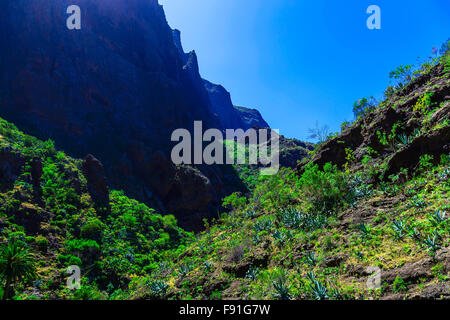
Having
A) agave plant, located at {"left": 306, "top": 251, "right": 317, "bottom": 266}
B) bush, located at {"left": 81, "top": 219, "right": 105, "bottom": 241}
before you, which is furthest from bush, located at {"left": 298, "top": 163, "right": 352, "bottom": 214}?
bush, located at {"left": 81, "top": 219, "right": 105, "bottom": 241}

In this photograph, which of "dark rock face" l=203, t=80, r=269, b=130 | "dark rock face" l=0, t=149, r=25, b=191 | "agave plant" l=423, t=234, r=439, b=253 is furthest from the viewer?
"dark rock face" l=203, t=80, r=269, b=130

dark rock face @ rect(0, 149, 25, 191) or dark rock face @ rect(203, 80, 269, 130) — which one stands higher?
dark rock face @ rect(203, 80, 269, 130)

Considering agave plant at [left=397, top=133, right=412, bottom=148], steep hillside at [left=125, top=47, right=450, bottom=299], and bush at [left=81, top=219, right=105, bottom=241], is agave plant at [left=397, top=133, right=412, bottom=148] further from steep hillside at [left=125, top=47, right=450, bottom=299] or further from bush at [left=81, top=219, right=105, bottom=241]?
bush at [left=81, top=219, right=105, bottom=241]

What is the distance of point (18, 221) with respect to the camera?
26.3 metres

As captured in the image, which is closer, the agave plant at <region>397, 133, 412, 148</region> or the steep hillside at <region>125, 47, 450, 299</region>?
the steep hillside at <region>125, 47, 450, 299</region>

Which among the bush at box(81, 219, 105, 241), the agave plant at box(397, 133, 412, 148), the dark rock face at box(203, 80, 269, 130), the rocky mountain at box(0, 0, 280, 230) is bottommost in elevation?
the bush at box(81, 219, 105, 241)

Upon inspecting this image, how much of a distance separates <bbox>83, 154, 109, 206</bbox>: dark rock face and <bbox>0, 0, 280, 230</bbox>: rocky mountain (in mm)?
7595

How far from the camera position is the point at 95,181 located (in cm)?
4091

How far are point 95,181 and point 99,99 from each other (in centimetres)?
3058

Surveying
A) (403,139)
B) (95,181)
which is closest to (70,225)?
(95,181)

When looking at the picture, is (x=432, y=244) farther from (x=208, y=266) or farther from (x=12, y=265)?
(x=12, y=265)

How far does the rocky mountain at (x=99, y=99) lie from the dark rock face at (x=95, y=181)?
24.9 feet

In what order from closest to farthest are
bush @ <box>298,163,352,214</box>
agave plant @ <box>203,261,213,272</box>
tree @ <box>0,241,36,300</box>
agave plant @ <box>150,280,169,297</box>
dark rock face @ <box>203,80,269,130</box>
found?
1. agave plant @ <box>150,280,169,297</box>
2. agave plant @ <box>203,261,213,272</box>
3. bush @ <box>298,163,352,214</box>
4. tree @ <box>0,241,36,300</box>
5. dark rock face @ <box>203,80,269,130</box>

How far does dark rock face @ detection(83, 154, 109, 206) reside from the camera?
129ft
